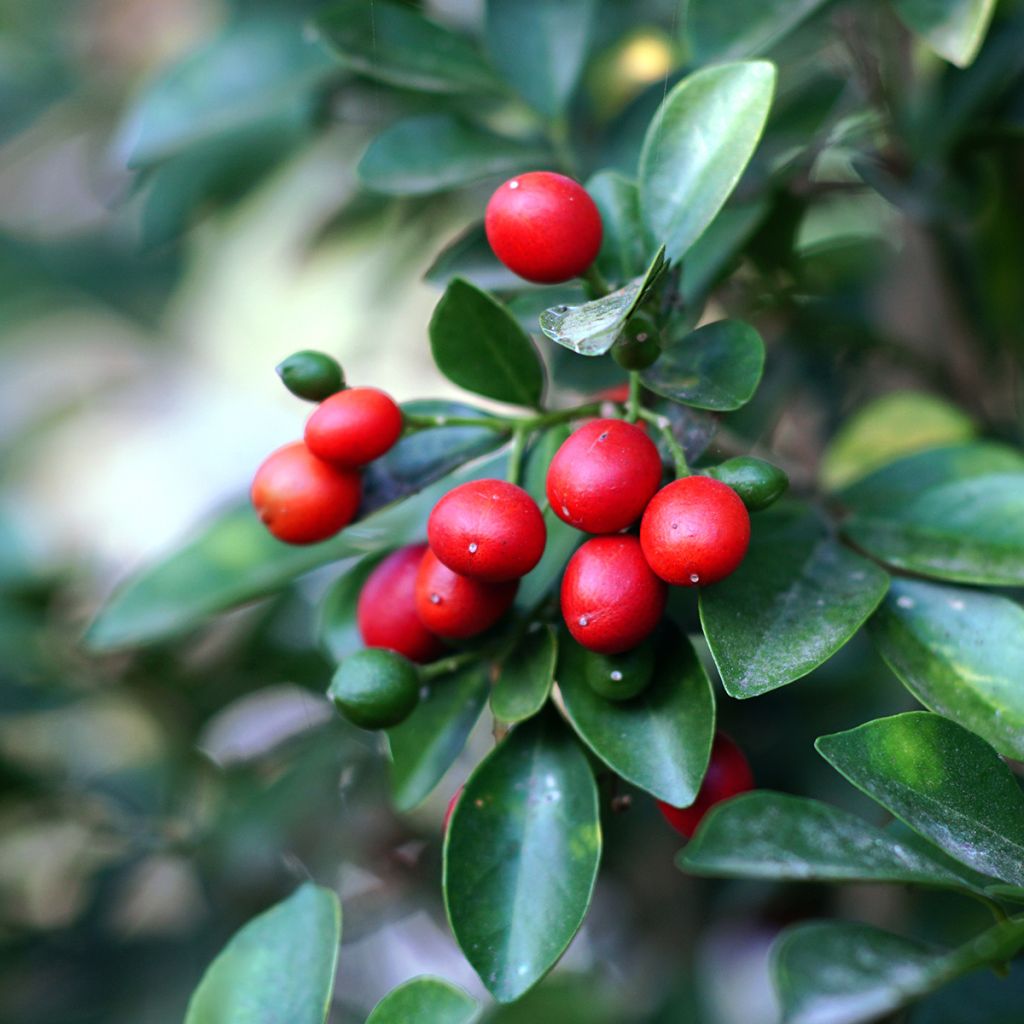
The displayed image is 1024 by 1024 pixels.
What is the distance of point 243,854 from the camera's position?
1.10 meters

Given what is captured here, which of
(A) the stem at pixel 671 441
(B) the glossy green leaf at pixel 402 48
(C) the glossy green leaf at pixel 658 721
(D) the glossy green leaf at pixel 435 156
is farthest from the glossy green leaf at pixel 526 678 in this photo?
(B) the glossy green leaf at pixel 402 48

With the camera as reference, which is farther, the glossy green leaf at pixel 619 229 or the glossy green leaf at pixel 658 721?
the glossy green leaf at pixel 619 229

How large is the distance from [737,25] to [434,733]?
0.52 m

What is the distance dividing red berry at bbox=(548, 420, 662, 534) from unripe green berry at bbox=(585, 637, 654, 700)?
69 mm

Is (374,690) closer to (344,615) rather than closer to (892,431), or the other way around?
(344,615)

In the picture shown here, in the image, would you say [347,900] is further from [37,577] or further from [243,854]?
[37,577]

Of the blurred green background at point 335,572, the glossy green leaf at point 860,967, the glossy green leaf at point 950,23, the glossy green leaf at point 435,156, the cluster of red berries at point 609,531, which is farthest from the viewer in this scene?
the blurred green background at point 335,572

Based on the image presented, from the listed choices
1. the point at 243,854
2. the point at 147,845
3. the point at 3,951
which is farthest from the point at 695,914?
the point at 3,951

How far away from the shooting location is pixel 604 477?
0.52 m

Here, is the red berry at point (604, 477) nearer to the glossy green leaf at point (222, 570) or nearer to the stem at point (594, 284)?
the stem at point (594, 284)

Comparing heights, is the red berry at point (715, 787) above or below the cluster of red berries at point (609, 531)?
below

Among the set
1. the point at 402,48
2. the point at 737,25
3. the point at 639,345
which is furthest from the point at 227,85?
the point at 639,345

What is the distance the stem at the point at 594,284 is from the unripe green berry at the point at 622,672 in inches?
7.9

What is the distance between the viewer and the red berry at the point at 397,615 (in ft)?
2.07
